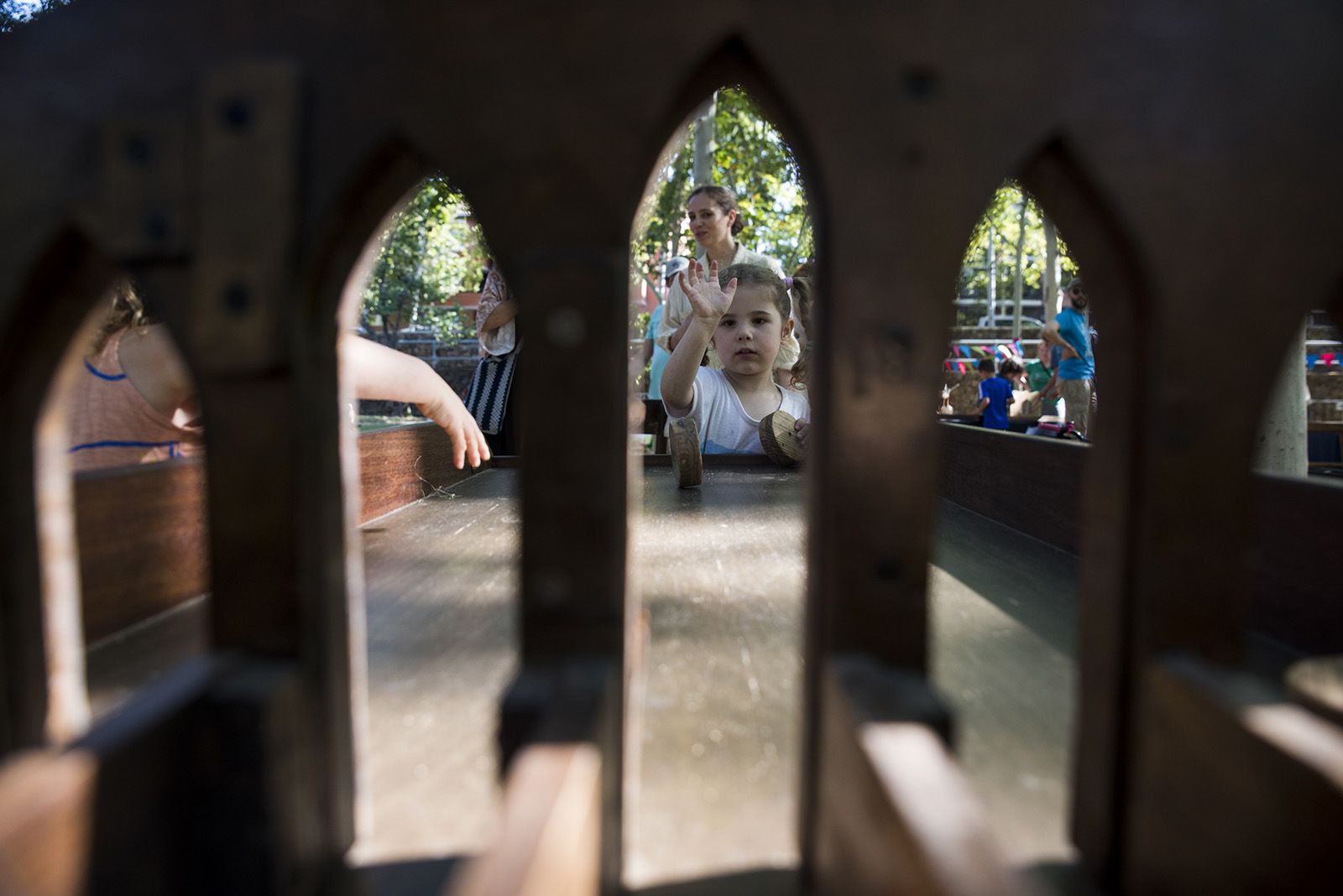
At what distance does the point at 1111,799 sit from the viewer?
0.47m

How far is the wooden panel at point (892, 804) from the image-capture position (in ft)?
0.93

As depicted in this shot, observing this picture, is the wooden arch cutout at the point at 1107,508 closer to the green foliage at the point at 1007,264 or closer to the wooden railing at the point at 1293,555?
the wooden railing at the point at 1293,555

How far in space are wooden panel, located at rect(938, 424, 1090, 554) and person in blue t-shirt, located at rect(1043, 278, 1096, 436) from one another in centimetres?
321

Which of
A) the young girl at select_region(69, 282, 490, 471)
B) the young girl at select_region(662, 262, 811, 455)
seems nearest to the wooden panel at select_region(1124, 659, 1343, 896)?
the young girl at select_region(69, 282, 490, 471)

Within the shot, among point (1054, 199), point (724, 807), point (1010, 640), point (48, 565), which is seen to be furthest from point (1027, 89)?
point (1010, 640)

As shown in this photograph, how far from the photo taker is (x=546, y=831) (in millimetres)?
306

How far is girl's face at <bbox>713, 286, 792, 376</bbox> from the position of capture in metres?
3.09

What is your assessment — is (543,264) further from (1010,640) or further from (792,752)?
(1010,640)

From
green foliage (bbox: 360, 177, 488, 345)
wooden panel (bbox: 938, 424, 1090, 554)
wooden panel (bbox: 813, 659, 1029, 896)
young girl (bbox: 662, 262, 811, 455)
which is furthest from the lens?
green foliage (bbox: 360, 177, 488, 345)

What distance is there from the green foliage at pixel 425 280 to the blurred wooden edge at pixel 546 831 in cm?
1264

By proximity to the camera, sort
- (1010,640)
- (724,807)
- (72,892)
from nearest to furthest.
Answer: (72,892)
(724,807)
(1010,640)

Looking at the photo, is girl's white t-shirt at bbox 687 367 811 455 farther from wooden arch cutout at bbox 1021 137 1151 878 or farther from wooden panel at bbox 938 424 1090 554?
wooden arch cutout at bbox 1021 137 1151 878

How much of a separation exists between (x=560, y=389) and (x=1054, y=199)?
1.07ft

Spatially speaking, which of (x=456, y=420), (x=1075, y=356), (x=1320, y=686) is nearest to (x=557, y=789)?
(x=1320, y=686)
